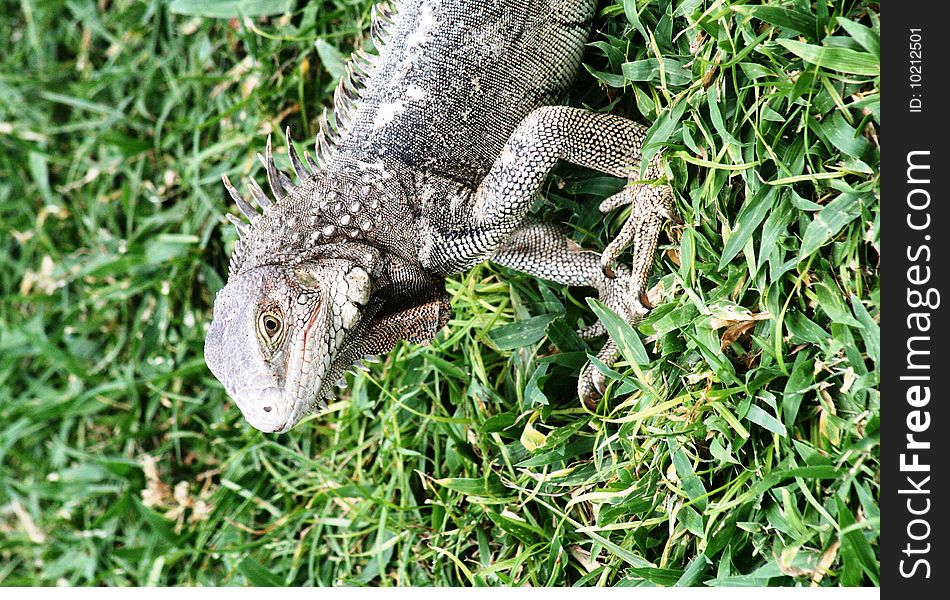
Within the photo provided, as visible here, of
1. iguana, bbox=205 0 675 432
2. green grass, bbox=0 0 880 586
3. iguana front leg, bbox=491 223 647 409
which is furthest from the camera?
iguana front leg, bbox=491 223 647 409

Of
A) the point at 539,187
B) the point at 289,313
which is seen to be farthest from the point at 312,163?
the point at 539,187

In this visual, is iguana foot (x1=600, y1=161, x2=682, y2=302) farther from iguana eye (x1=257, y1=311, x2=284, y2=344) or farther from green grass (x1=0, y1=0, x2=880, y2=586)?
iguana eye (x1=257, y1=311, x2=284, y2=344)

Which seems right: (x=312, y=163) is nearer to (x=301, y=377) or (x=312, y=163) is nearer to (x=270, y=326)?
(x=270, y=326)

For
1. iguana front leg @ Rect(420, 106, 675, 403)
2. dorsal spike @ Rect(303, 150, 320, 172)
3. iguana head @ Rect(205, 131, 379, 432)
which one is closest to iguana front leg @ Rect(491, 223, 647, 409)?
iguana front leg @ Rect(420, 106, 675, 403)

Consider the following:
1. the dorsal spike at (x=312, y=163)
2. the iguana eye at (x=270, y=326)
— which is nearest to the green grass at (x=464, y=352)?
the dorsal spike at (x=312, y=163)

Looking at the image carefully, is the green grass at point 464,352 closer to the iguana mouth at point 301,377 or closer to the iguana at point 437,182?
the iguana at point 437,182
